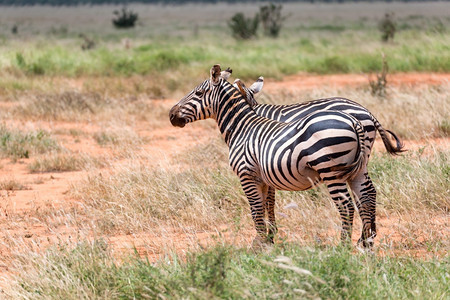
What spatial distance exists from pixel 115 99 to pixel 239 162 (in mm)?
11572

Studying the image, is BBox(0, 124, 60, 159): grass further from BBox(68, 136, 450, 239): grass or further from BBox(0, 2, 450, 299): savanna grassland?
BBox(68, 136, 450, 239): grass

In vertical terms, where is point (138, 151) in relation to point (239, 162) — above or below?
below

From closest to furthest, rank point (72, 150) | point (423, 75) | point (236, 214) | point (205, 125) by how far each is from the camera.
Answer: point (236, 214)
point (72, 150)
point (205, 125)
point (423, 75)

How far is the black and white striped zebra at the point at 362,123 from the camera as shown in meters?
6.28

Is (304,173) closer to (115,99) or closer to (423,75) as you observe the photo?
(115,99)

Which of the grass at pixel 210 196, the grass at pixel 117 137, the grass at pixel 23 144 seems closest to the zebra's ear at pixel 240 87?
the grass at pixel 210 196

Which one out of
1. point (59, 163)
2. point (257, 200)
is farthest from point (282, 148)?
point (59, 163)

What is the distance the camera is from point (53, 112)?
1580cm

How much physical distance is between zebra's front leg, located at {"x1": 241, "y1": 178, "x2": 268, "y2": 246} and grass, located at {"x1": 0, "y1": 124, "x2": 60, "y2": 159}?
22.8 feet

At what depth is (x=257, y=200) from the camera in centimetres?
644

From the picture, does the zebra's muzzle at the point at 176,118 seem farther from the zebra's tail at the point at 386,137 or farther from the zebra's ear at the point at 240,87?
the zebra's tail at the point at 386,137

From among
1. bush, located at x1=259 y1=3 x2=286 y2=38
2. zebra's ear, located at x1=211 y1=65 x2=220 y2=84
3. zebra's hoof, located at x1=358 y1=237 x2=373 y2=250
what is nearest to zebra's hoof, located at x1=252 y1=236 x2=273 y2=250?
zebra's hoof, located at x1=358 y1=237 x2=373 y2=250

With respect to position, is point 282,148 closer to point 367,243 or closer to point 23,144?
point 367,243

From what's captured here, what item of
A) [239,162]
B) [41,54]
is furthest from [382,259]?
[41,54]
